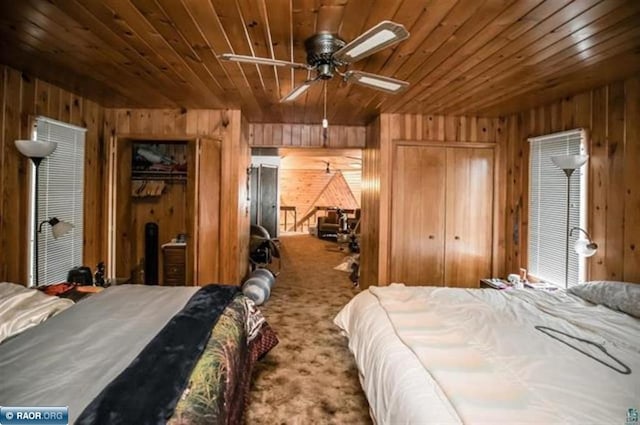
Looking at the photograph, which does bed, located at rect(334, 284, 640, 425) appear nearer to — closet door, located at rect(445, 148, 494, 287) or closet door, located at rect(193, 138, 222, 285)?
closet door, located at rect(445, 148, 494, 287)

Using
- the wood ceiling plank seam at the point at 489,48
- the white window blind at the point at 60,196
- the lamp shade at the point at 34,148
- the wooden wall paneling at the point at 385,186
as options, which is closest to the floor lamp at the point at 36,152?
the lamp shade at the point at 34,148

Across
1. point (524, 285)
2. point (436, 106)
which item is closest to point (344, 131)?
point (436, 106)

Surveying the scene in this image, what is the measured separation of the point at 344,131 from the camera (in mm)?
4723

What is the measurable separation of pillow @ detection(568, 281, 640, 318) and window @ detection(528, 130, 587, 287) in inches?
25.5

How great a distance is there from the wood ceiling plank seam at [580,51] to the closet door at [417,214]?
1.18 metres

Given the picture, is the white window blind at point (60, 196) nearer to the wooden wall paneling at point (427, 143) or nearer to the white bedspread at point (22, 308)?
the white bedspread at point (22, 308)

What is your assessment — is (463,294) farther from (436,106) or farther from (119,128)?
(119,128)

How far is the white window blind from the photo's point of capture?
288 centimetres

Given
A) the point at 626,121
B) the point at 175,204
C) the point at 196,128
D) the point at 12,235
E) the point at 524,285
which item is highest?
the point at 196,128

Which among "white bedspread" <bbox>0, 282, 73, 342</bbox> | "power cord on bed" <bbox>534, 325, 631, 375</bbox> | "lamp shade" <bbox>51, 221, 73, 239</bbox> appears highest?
"lamp shade" <bbox>51, 221, 73, 239</bbox>

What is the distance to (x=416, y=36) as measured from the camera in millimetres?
2004

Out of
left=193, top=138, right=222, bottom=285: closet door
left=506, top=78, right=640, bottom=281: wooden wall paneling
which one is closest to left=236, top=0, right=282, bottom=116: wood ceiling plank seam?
left=193, top=138, right=222, bottom=285: closet door

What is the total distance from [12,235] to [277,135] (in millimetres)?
3117

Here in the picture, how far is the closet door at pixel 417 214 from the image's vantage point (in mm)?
3922
